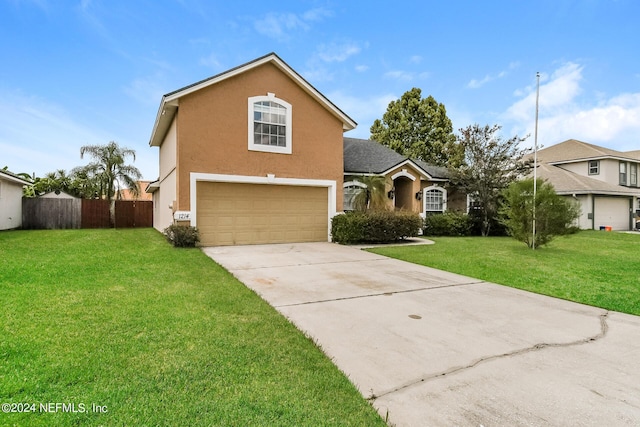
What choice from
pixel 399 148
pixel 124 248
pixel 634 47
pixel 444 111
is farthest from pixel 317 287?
pixel 444 111

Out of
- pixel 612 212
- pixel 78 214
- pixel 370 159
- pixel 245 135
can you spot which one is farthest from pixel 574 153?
pixel 78 214

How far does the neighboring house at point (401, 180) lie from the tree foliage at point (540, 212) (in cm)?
537

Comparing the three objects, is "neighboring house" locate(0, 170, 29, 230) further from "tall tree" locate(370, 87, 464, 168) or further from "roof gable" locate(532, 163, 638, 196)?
"roof gable" locate(532, 163, 638, 196)

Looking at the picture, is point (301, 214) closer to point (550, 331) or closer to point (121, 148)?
point (550, 331)

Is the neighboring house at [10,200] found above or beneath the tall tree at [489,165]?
beneath

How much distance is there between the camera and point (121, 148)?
21.7 metres

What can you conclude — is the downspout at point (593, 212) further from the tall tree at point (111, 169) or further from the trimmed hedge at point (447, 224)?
the tall tree at point (111, 169)

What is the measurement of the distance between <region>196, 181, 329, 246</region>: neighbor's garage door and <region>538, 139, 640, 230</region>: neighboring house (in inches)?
632

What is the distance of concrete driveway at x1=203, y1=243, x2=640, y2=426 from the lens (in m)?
2.67

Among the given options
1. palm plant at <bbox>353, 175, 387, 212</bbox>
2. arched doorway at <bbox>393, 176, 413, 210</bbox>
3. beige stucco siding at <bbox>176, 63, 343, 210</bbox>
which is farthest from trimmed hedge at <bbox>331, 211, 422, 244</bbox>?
arched doorway at <bbox>393, 176, 413, 210</bbox>

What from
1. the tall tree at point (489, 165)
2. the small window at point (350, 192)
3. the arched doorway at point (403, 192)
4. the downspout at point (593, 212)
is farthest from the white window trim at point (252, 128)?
the downspout at point (593, 212)

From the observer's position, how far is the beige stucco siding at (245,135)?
11852 millimetres

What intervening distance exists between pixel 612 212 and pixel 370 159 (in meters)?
19.9

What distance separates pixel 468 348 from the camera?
3.81m
